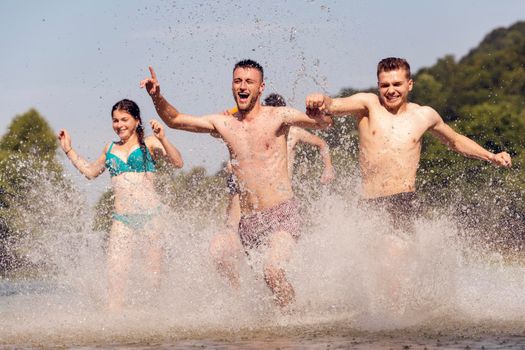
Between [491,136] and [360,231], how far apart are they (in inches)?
1647

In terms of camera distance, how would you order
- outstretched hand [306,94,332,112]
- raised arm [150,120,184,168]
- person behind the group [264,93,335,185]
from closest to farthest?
outstretched hand [306,94,332,112] < raised arm [150,120,184,168] < person behind the group [264,93,335,185]

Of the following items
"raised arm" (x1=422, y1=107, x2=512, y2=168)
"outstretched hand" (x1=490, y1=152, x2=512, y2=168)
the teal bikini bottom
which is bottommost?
the teal bikini bottom

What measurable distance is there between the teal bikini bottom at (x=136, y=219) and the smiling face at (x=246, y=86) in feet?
4.88

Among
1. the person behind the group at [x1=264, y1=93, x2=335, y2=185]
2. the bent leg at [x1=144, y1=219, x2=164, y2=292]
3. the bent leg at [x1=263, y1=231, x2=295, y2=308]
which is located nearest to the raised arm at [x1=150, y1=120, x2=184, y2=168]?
the bent leg at [x1=144, y1=219, x2=164, y2=292]

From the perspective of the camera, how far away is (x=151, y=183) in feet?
34.2

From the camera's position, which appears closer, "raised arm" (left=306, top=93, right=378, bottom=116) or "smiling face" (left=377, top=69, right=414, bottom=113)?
"raised arm" (left=306, top=93, right=378, bottom=116)

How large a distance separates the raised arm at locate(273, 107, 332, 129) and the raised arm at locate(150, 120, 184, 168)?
1.20m

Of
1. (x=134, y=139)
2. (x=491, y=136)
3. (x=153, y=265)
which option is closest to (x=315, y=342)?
(x=153, y=265)

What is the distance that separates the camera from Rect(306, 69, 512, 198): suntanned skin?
9.20m

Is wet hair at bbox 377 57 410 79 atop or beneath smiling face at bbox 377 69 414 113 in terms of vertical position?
atop

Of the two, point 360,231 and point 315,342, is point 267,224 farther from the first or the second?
point 315,342

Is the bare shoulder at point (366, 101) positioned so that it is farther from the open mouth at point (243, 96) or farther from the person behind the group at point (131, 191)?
the person behind the group at point (131, 191)

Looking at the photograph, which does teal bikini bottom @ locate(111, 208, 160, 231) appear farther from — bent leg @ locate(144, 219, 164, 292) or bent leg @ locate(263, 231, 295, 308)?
bent leg @ locate(263, 231, 295, 308)

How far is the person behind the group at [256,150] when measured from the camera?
29.7 feet
